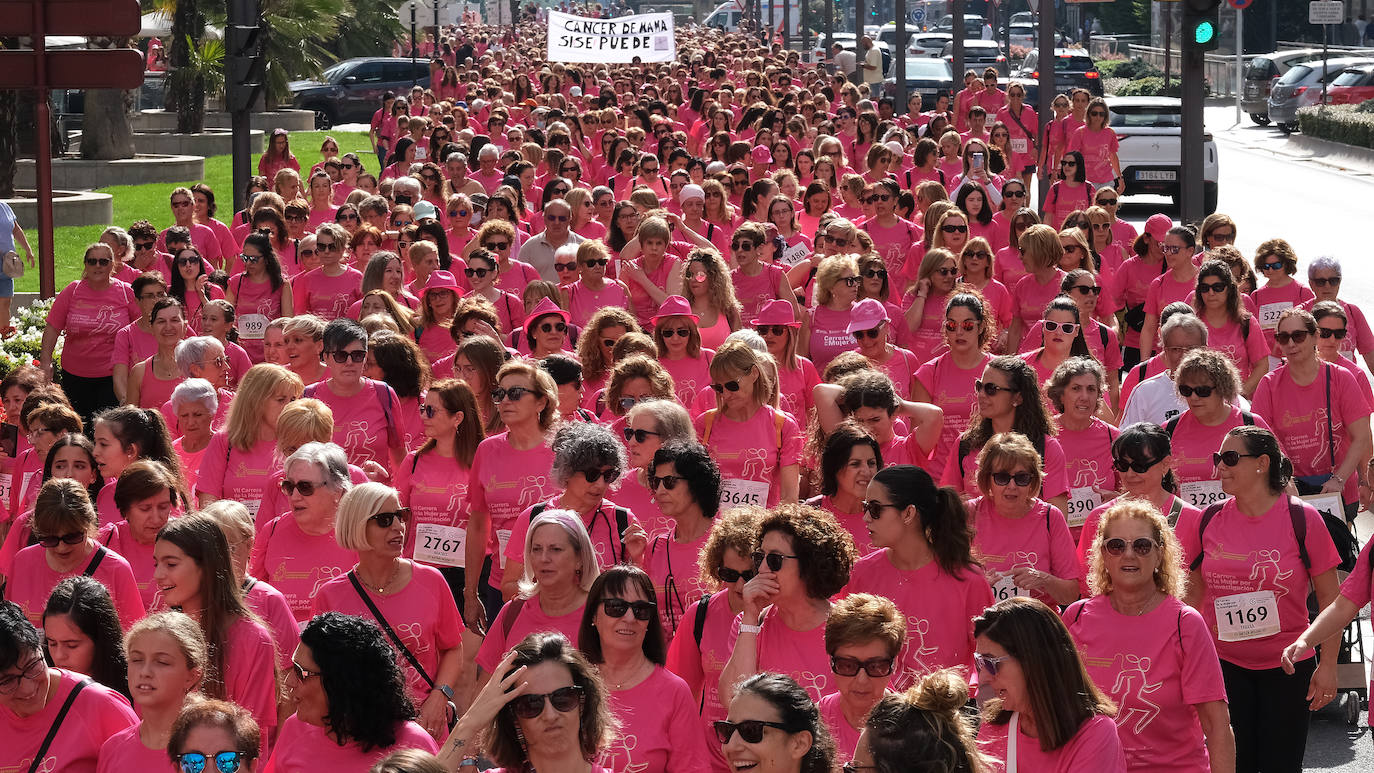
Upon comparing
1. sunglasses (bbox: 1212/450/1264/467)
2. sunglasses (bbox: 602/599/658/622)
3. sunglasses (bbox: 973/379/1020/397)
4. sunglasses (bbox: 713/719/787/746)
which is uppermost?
sunglasses (bbox: 973/379/1020/397)

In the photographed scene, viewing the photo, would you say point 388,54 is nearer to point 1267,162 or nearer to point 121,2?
point 1267,162

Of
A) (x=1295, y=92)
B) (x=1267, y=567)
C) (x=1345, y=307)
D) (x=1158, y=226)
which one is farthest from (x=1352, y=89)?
(x=1267, y=567)

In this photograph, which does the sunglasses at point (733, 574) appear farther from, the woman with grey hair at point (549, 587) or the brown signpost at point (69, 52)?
the brown signpost at point (69, 52)

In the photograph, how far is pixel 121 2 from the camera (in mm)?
15398

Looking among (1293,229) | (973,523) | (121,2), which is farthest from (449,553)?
(1293,229)

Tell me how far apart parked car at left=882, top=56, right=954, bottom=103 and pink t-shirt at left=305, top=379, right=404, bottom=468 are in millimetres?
34057

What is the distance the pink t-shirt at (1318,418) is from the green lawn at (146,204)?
13559 millimetres

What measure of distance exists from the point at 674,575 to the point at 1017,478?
1.22 metres

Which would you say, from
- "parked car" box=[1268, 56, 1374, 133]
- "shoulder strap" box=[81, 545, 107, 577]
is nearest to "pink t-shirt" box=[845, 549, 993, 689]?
"shoulder strap" box=[81, 545, 107, 577]

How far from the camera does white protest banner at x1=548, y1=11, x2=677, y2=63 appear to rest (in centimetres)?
3331

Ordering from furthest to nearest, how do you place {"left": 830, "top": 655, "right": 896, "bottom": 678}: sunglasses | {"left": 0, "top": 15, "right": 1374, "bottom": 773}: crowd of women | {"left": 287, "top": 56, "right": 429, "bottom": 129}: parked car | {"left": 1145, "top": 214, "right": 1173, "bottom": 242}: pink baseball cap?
{"left": 287, "top": 56, "right": 429, "bottom": 129}: parked car
{"left": 1145, "top": 214, "right": 1173, "bottom": 242}: pink baseball cap
{"left": 830, "top": 655, "right": 896, "bottom": 678}: sunglasses
{"left": 0, "top": 15, "right": 1374, "bottom": 773}: crowd of women

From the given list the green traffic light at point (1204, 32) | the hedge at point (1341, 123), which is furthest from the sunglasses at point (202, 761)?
the hedge at point (1341, 123)

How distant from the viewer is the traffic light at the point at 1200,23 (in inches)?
539

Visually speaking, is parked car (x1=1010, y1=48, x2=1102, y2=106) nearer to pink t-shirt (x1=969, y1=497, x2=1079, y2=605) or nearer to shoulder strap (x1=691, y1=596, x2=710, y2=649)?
pink t-shirt (x1=969, y1=497, x2=1079, y2=605)
